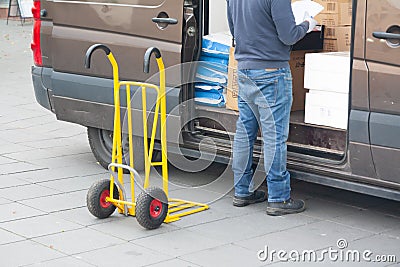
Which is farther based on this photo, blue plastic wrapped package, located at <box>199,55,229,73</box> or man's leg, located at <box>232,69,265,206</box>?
blue plastic wrapped package, located at <box>199,55,229,73</box>

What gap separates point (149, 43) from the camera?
21.8ft

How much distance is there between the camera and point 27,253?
534 centimetres

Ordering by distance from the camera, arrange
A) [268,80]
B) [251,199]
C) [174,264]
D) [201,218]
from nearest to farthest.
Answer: [174,264] → [268,80] → [201,218] → [251,199]

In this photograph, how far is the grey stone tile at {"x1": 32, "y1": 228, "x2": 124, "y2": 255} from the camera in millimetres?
5430

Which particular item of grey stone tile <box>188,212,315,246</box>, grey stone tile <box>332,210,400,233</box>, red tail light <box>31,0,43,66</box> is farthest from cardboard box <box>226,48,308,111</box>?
red tail light <box>31,0,43,66</box>

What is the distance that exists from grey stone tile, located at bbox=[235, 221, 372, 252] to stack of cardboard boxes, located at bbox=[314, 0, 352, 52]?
4.94 ft

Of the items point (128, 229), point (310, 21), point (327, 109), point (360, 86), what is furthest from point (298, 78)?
point (128, 229)

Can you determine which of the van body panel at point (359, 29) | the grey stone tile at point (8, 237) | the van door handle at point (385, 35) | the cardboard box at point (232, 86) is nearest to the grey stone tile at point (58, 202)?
the grey stone tile at point (8, 237)

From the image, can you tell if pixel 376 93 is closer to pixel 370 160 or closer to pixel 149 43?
pixel 370 160

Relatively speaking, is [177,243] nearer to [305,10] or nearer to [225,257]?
[225,257]

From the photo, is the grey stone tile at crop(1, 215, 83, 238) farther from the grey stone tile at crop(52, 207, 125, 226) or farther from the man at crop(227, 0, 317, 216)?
the man at crop(227, 0, 317, 216)

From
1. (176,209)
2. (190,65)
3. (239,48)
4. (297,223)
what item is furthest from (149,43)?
(297,223)

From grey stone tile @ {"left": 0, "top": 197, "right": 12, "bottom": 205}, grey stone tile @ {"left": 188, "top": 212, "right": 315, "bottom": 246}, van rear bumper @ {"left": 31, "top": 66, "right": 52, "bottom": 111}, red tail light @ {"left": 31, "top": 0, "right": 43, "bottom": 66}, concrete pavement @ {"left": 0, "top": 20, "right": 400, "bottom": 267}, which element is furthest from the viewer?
van rear bumper @ {"left": 31, "top": 66, "right": 52, "bottom": 111}

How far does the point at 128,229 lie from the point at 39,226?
0.62m
